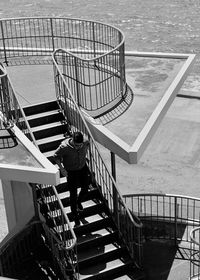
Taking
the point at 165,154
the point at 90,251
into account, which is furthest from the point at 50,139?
the point at 165,154

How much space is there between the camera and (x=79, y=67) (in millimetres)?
15547

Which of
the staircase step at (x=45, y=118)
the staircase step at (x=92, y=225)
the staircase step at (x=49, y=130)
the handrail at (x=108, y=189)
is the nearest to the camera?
the handrail at (x=108, y=189)

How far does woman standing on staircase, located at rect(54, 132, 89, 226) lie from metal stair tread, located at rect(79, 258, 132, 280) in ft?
3.28

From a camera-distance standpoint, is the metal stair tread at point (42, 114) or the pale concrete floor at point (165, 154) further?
the pale concrete floor at point (165, 154)

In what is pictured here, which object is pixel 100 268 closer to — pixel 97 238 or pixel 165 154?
pixel 97 238

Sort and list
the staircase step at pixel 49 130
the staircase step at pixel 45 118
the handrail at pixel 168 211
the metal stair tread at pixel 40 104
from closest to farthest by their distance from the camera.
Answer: the staircase step at pixel 49 130 → the staircase step at pixel 45 118 → the metal stair tread at pixel 40 104 → the handrail at pixel 168 211

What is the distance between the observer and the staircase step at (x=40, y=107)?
13.5 metres

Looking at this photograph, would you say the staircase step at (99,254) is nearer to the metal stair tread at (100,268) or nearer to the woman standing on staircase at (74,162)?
the metal stair tread at (100,268)

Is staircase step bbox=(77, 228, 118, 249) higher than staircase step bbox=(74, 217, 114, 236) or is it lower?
lower

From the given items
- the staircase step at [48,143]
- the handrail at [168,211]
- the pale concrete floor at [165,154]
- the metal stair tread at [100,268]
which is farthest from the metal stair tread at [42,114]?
the metal stair tread at [100,268]

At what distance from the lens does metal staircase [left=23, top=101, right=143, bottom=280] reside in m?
12.0

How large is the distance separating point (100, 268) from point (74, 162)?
7.19 feet

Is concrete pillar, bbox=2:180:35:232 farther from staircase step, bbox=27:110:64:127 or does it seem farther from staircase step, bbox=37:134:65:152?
staircase step, bbox=27:110:64:127

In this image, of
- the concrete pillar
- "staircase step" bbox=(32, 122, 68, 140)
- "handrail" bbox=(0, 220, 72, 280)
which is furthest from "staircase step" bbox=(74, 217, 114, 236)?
"staircase step" bbox=(32, 122, 68, 140)
